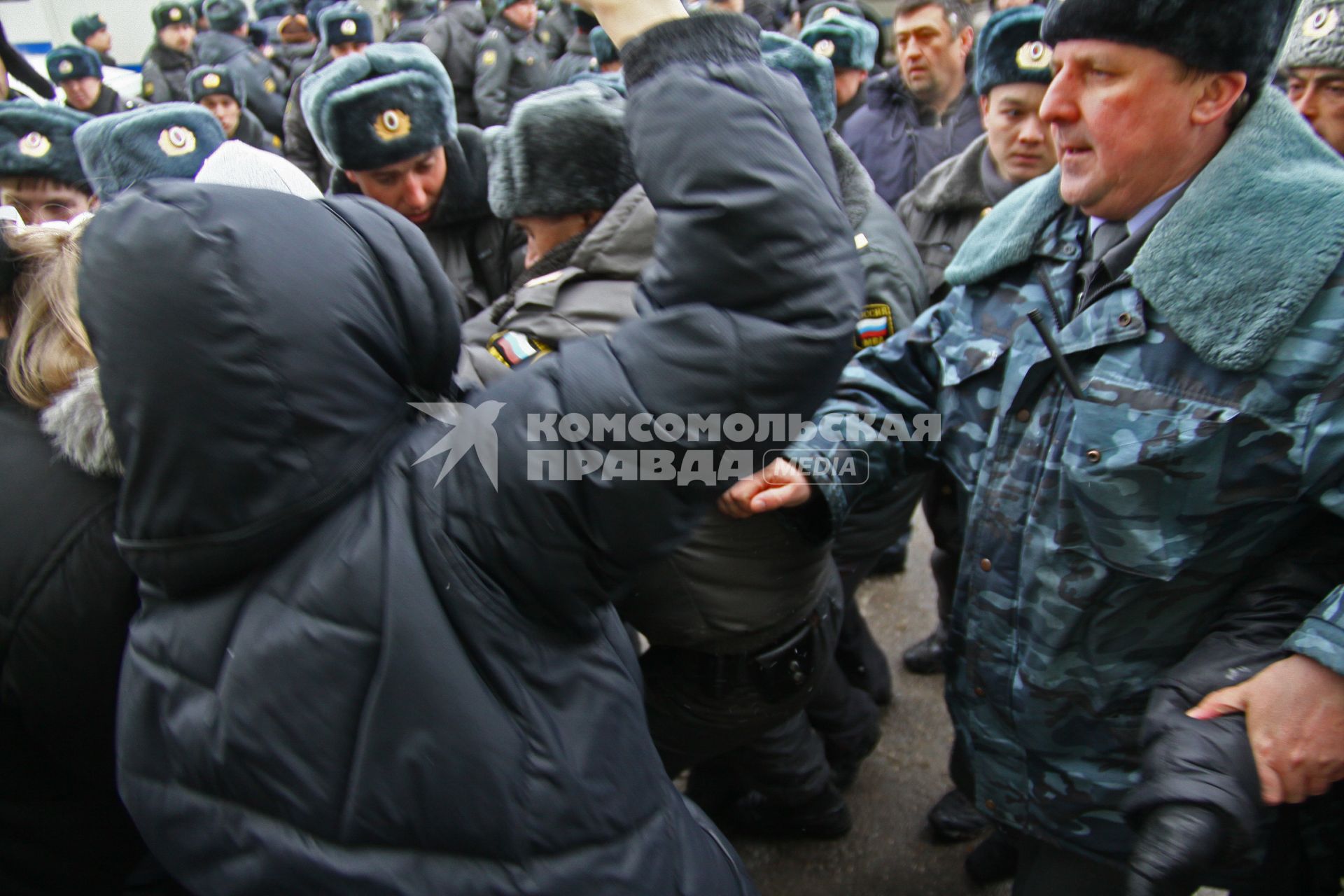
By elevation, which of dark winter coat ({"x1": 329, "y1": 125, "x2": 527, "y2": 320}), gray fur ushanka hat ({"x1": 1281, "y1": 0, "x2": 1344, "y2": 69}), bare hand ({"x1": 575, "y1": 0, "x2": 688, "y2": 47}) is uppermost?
bare hand ({"x1": 575, "y1": 0, "x2": 688, "y2": 47})

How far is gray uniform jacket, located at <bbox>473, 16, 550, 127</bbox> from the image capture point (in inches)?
258

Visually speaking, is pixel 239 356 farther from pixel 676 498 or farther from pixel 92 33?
pixel 92 33

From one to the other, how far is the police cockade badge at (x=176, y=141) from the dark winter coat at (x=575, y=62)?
456 cm

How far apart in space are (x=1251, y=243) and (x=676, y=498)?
993mm

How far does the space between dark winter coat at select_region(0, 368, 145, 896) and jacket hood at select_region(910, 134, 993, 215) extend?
8.87 feet

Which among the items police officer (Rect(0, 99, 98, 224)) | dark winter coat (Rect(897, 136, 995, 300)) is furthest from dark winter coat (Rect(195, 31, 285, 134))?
dark winter coat (Rect(897, 136, 995, 300))

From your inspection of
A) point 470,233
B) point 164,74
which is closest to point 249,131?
point 164,74

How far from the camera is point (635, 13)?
2.96 ft

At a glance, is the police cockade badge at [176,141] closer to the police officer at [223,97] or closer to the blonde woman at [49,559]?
the blonde woman at [49,559]

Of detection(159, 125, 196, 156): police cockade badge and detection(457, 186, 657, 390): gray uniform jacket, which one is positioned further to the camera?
detection(159, 125, 196, 156): police cockade badge

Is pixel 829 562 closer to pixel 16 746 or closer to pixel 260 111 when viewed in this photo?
pixel 16 746

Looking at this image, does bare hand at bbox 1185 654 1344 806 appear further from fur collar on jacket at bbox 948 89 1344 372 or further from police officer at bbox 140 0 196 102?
police officer at bbox 140 0 196 102

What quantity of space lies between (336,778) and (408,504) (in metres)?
0.29

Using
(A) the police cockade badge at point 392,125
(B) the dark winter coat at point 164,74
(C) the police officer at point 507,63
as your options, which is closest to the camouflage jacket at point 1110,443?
(A) the police cockade badge at point 392,125
